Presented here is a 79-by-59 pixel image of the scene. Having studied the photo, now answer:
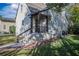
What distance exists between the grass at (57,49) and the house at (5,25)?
175 millimetres

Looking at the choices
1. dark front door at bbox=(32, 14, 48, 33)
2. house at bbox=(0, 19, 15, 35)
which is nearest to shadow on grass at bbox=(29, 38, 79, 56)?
dark front door at bbox=(32, 14, 48, 33)

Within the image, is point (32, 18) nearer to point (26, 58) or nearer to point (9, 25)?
point (9, 25)

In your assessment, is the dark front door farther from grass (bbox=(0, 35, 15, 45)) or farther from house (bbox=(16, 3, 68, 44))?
grass (bbox=(0, 35, 15, 45))

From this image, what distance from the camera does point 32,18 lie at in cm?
174

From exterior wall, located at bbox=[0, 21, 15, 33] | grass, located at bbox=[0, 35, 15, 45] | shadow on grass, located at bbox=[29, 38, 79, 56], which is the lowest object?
shadow on grass, located at bbox=[29, 38, 79, 56]

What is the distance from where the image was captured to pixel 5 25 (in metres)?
1.73

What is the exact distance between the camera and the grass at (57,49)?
1716 millimetres

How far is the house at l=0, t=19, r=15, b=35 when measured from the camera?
1.72m

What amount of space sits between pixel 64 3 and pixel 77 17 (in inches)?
6.9

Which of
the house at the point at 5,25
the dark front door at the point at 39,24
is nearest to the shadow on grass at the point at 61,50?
the dark front door at the point at 39,24

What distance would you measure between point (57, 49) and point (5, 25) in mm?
526

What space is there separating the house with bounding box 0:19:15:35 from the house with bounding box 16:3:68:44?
0.06 metres

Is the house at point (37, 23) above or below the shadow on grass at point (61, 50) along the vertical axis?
above

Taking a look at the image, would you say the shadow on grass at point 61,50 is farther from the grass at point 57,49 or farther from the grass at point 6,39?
the grass at point 6,39
